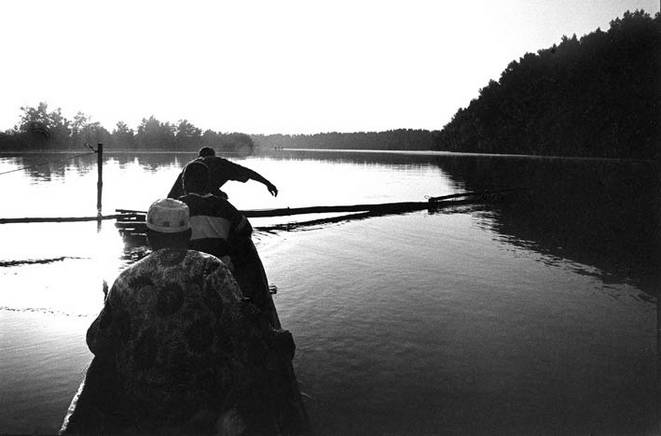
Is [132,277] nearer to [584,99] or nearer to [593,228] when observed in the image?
[593,228]

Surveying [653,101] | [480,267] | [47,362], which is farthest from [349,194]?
[653,101]

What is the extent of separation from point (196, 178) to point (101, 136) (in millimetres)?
164692

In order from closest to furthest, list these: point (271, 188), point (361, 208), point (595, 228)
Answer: point (271, 188), point (595, 228), point (361, 208)

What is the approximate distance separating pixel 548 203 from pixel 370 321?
2328cm

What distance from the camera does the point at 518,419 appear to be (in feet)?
16.6

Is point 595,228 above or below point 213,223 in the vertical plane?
below

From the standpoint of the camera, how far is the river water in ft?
16.9

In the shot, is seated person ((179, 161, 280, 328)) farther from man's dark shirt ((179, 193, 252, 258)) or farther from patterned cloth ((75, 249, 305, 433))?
patterned cloth ((75, 249, 305, 433))

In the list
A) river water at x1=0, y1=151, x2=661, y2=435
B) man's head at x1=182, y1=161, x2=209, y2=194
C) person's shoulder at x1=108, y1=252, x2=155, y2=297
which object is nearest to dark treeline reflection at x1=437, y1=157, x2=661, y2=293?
river water at x1=0, y1=151, x2=661, y2=435

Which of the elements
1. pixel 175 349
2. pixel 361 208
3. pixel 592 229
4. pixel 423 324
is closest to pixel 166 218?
pixel 175 349

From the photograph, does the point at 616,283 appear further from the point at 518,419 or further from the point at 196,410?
the point at 196,410

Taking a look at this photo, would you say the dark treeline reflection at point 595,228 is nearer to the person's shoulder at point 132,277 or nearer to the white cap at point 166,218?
the white cap at point 166,218

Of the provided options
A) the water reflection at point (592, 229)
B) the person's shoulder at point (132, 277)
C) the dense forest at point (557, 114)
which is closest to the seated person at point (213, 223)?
the person's shoulder at point (132, 277)

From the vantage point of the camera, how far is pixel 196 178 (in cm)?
456
